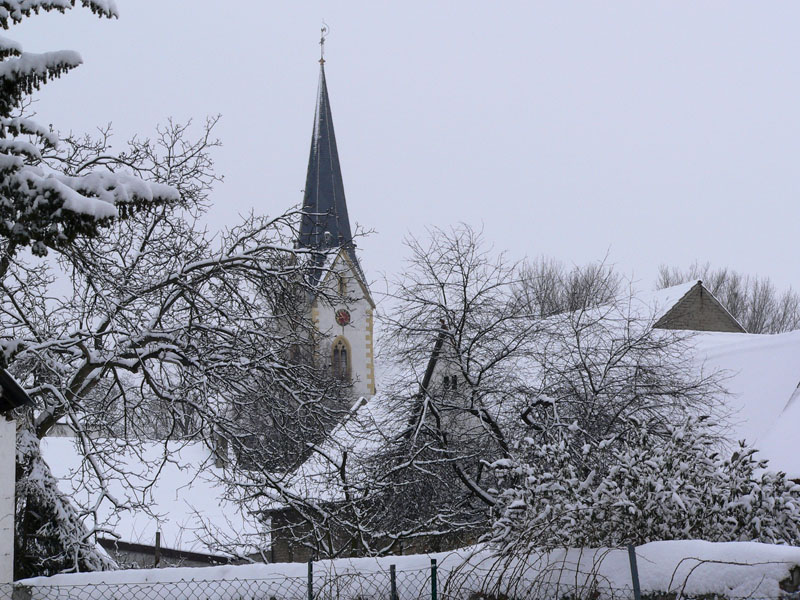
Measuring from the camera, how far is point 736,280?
58.4 m

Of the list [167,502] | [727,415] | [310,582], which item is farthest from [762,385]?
[167,502]

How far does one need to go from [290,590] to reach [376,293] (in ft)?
25.1

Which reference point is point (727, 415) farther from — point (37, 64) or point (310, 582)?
point (37, 64)

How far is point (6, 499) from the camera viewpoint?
32.2 ft

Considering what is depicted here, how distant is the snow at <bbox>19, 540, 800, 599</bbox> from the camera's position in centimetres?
666

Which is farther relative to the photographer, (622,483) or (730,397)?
(730,397)

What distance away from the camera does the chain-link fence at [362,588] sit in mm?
7621

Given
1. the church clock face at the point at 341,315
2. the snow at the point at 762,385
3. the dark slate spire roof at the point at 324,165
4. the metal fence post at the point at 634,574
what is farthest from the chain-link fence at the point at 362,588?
the dark slate spire roof at the point at 324,165

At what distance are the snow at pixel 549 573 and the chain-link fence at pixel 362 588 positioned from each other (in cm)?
1

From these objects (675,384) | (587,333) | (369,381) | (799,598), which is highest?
(369,381)

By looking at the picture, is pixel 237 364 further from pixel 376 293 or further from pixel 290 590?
pixel 290 590

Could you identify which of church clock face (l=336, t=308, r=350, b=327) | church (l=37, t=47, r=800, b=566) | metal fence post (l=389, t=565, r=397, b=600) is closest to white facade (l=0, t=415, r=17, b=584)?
church (l=37, t=47, r=800, b=566)

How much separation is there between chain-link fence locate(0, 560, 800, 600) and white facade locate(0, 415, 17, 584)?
0.78m

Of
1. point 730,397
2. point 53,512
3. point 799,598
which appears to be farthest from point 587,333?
point 799,598
